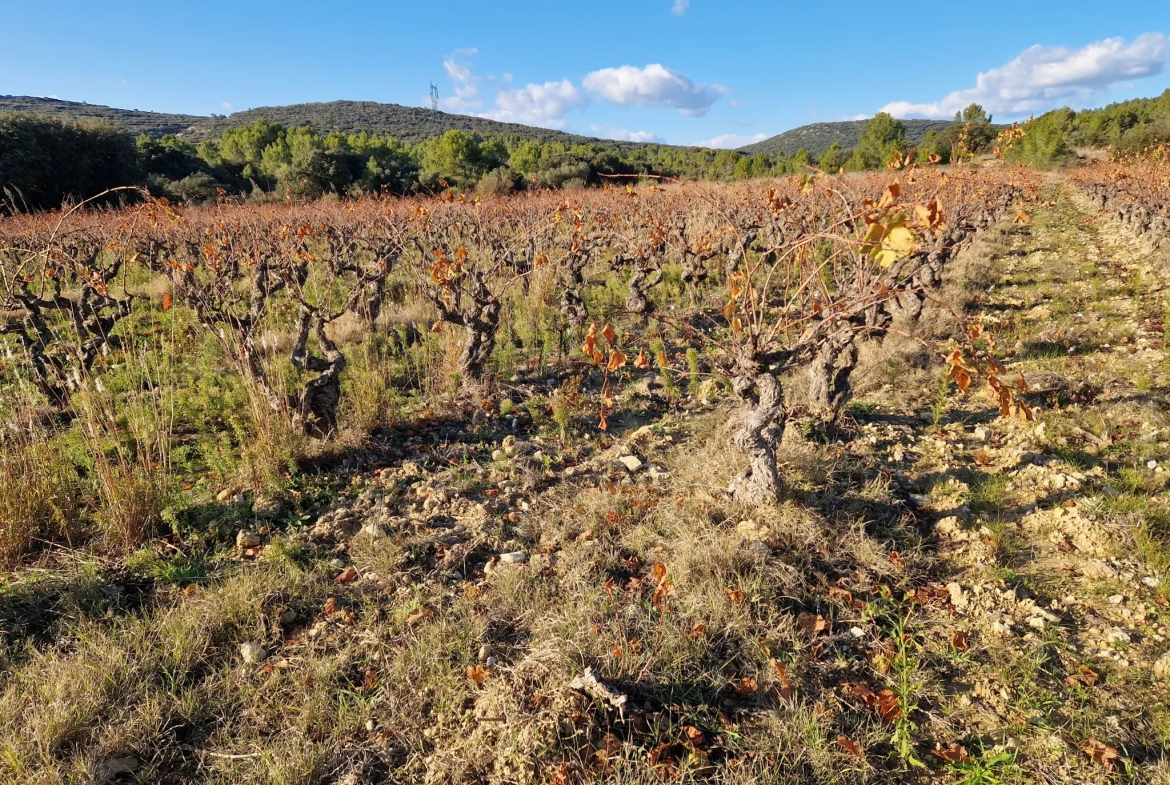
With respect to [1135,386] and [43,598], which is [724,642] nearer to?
[43,598]

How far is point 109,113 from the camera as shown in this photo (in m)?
63.7

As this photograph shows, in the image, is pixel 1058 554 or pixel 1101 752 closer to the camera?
pixel 1101 752

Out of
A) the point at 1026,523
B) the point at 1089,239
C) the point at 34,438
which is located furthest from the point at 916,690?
the point at 1089,239

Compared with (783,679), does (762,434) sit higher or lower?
higher

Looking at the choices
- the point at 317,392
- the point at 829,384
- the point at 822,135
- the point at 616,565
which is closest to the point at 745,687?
the point at 616,565

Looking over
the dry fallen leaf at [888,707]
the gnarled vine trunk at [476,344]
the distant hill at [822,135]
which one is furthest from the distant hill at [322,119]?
the dry fallen leaf at [888,707]

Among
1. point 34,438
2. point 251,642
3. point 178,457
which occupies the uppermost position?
point 34,438

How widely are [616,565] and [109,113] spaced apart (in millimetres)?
88821

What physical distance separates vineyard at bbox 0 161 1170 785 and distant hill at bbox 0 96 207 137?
6807cm

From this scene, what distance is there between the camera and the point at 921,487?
3.56 metres

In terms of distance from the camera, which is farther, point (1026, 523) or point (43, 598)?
point (1026, 523)

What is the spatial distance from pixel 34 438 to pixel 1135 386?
8076 millimetres

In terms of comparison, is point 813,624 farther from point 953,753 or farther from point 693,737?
point 693,737

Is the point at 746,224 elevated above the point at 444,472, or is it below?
above
